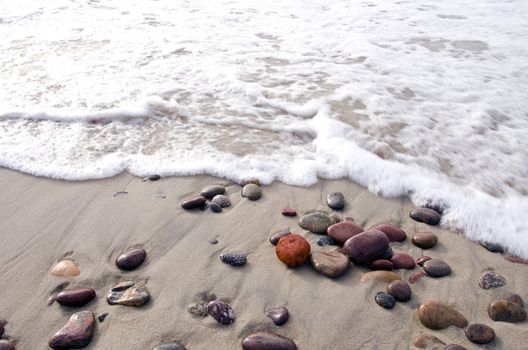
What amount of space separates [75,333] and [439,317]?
132cm

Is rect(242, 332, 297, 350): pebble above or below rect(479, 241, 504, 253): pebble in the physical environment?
above

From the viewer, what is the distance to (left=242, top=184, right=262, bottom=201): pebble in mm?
2471

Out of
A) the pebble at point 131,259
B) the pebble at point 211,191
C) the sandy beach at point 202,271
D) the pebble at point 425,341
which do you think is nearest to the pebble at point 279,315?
the sandy beach at point 202,271

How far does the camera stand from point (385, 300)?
180 cm

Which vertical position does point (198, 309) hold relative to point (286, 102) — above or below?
above

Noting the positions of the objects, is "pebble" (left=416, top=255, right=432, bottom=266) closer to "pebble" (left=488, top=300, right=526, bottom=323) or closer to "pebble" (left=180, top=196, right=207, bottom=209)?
"pebble" (left=488, top=300, right=526, bottom=323)

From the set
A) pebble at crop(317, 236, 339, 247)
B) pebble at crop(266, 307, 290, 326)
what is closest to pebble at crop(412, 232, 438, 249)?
pebble at crop(317, 236, 339, 247)

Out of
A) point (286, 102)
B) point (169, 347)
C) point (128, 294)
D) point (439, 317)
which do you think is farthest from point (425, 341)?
point (286, 102)

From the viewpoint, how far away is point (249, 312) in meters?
1.77

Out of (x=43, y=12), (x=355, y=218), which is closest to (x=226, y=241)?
(x=355, y=218)

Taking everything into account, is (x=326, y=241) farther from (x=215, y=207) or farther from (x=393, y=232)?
(x=215, y=207)

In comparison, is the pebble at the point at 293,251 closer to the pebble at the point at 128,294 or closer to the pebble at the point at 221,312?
the pebble at the point at 221,312

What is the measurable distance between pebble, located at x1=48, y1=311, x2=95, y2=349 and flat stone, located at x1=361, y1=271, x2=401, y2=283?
1076mm

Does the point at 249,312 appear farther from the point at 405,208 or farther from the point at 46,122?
the point at 46,122
